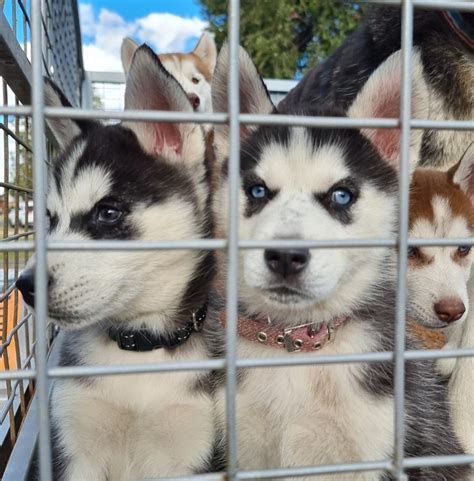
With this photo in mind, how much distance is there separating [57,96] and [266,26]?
39.6 feet

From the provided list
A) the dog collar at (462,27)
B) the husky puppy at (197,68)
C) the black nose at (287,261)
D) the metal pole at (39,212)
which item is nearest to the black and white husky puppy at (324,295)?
the black nose at (287,261)

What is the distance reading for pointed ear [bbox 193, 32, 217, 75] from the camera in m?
5.40

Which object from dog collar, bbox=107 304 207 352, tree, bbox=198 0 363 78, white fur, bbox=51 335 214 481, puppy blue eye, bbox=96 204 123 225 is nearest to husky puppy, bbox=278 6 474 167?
puppy blue eye, bbox=96 204 123 225

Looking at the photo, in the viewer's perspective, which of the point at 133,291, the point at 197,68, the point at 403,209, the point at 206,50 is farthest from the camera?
the point at 206,50

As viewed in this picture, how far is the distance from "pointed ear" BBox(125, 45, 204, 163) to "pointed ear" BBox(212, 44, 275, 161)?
0.09 metres

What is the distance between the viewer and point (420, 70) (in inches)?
56.7

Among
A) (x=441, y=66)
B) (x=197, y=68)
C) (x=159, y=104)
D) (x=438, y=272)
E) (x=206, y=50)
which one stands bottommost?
(x=438, y=272)

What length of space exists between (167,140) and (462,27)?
3.88 ft

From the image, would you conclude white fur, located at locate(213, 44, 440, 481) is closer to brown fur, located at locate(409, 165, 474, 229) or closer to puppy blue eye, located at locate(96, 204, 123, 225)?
puppy blue eye, located at locate(96, 204, 123, 225)

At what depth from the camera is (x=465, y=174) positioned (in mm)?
2162

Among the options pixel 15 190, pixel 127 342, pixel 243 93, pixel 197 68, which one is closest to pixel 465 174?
pixel 243 93

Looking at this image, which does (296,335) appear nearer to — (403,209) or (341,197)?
(341,197)

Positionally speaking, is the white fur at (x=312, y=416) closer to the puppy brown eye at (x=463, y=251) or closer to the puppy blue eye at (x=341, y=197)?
the puppy blue eye at (x=341, y=197)

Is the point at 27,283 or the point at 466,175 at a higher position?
the point at 466,175
